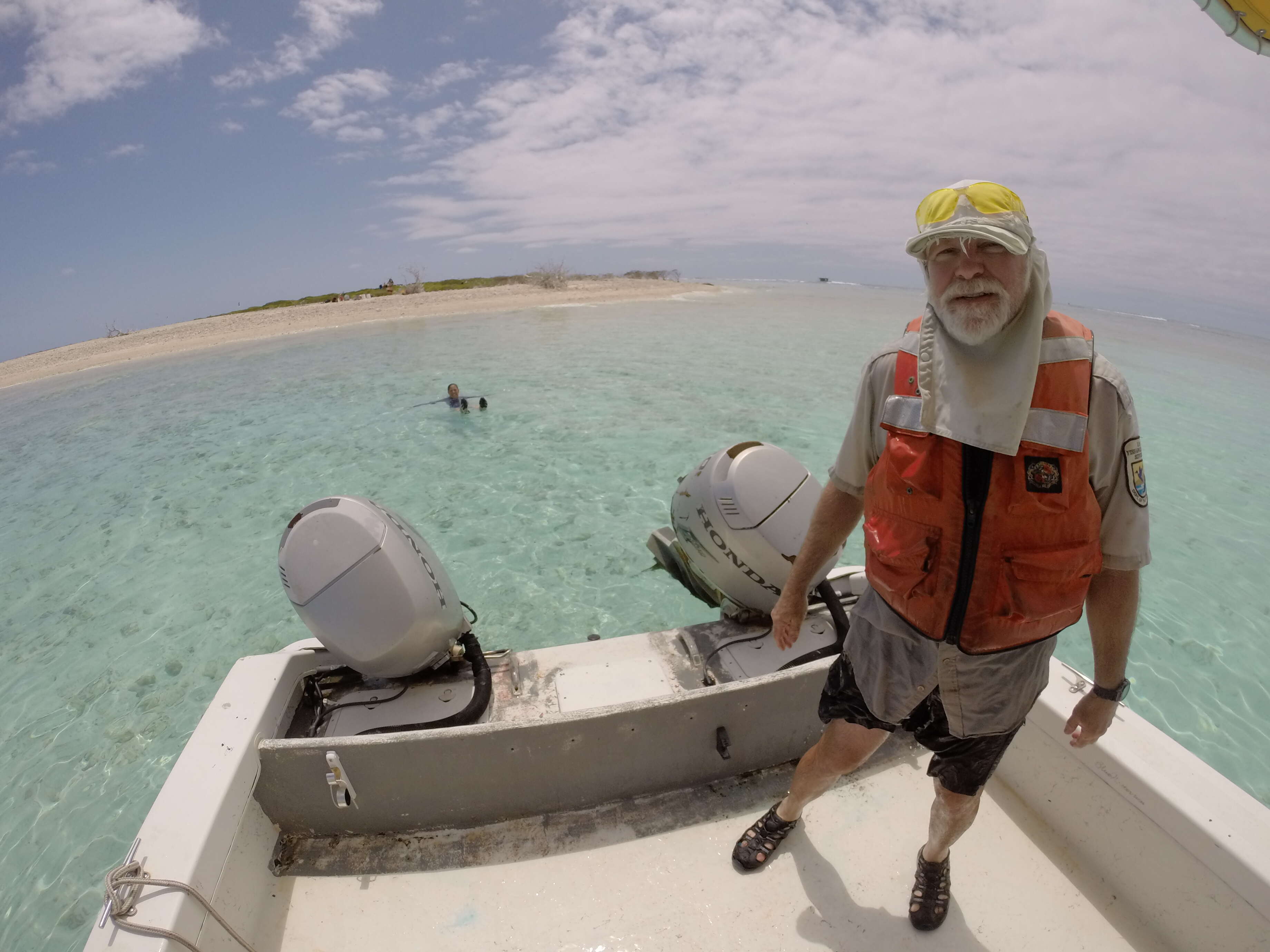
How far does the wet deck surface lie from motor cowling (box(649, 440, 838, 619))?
0.87m

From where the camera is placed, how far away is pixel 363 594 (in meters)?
2.19

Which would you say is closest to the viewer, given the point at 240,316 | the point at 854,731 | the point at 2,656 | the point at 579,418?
the point at 854,731

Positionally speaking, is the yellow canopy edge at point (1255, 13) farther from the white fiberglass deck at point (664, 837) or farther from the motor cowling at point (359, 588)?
the motor cowling at point (359, 588)

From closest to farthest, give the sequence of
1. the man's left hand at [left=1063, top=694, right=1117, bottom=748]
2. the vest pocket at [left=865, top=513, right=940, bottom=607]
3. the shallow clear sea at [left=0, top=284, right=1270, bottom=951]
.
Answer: the vest pocket at [left=865, top=513, right=940, bottom=607] → the man's left hand at [left=1063, top=694, right=1117, bottom=748] → the shallow clear sea at [left=0, top=284, right=1270, bottom=951]

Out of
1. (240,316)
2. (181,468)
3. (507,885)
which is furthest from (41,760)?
(240,316)

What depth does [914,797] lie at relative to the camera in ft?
7.36

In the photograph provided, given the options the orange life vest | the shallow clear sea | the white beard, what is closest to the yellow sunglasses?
the white beard

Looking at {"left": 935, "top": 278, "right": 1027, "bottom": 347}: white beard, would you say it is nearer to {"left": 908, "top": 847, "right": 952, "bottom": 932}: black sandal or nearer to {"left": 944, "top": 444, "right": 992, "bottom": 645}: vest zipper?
{"left": 944, "top": 444, "right": 992, "bottom": 645}: vest zipper

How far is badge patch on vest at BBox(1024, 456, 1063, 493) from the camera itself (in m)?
1.21

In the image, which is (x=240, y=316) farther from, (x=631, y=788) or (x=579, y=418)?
(x=631, y=788)

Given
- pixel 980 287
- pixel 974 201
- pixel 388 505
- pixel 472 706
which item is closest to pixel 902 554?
pixel 980 287

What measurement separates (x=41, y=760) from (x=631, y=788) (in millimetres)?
3498

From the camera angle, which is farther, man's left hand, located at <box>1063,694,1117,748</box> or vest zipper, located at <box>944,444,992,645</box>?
man's left hand, located at <box>1063,694,1117,748</box>

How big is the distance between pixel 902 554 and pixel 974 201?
2.54ft
